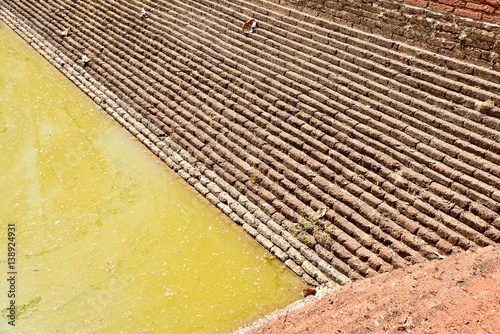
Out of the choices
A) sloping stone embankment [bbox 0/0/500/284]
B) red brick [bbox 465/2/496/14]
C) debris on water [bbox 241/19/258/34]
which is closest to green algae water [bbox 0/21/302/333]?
sloping stone embankment [bbox 0/0/500/284]

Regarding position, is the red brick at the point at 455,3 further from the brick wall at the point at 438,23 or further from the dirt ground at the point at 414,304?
the dirt ground at the point at 414,304

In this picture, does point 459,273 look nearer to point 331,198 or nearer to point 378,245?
point 378,245

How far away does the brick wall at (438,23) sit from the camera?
5.81 meters

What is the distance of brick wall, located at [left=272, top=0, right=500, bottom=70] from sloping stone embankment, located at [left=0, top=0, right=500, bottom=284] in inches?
6.4

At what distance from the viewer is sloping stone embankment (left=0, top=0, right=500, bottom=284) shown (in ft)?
18.5

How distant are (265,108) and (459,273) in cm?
395

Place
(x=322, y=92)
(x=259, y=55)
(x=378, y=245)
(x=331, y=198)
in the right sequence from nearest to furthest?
1. (x=378, y=245)
2. (x=331, y=198)
3. (x=322, y=92)
4. (x=259, y=55)

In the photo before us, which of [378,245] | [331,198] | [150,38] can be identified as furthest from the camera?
[150,38]

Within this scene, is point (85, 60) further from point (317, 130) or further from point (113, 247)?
point (317, 130)

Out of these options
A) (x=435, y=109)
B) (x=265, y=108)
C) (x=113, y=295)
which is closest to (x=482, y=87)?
(x=435, y=109)

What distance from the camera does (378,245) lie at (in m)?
5.76

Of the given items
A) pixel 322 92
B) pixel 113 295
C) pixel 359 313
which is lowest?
pixel 113 295

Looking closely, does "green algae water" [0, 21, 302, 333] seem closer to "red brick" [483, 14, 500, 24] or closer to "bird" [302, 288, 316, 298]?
"bird" [302, 288, 316, 298]

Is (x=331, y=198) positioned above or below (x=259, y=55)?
below
